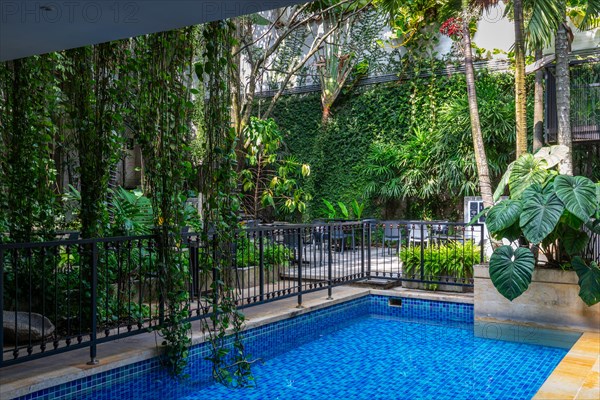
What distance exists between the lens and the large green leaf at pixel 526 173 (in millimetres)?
6527

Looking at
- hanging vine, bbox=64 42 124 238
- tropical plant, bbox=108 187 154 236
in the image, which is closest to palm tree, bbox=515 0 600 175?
tropical plant, bbox=108 187 154 236

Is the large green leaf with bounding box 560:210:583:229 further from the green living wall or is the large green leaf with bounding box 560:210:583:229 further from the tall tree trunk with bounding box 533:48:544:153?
the green living wall

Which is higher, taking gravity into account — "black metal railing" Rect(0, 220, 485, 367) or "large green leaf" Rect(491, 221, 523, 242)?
"large green leaf" Rect(491, 221, 523, 242)

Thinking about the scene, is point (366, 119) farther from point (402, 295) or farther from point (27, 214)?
point (27, 214)

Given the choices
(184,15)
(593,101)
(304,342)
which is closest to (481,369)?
(304,342)

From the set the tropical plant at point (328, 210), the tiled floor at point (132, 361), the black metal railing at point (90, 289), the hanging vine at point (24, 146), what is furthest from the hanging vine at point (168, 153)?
the tropical plant at point (328, 210)

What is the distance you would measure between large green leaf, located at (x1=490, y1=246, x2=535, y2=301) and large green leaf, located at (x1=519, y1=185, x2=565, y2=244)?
10.3 inches

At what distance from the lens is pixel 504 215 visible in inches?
231

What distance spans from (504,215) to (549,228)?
1.77ft

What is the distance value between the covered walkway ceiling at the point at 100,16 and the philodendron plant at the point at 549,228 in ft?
13.0

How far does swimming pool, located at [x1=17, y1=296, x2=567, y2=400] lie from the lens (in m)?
4.27

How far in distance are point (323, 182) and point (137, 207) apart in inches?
336

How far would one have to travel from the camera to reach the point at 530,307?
609cm

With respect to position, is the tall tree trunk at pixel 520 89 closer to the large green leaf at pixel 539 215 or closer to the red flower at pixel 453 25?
the large green leaf at pixel 539 215
